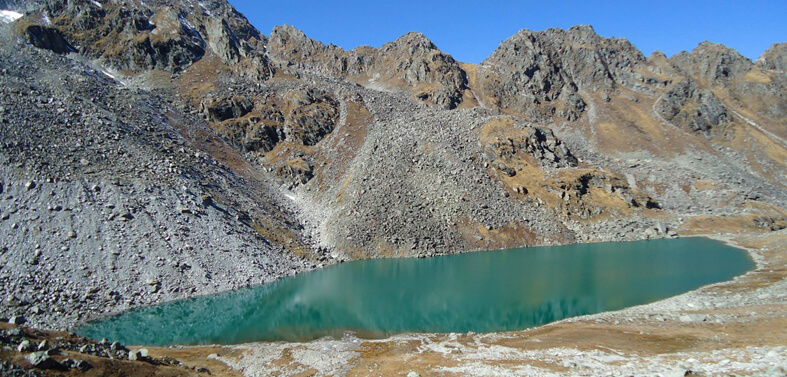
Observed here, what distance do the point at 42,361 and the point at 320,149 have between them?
3297 inches

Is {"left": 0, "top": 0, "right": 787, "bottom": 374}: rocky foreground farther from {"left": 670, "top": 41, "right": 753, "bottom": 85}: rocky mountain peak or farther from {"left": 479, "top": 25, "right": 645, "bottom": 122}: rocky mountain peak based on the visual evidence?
{"left": 479, "top": 25, "right": 645, "bottom": 122}: rocky mountain peak

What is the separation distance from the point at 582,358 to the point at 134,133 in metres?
75.6

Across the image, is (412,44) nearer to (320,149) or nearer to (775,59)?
(320,149)

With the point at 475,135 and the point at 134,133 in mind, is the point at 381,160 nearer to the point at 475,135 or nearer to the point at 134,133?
the point at 475,135

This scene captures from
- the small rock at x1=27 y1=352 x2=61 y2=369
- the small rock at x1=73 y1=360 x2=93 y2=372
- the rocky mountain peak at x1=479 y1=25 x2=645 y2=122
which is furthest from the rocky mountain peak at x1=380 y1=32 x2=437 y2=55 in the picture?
the small rock at x1=27 y1=352 x2=61 y2=369

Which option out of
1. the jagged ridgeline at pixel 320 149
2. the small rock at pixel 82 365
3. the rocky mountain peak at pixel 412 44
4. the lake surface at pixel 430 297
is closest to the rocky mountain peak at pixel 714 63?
the jagged ridgeline at pixel 320 149

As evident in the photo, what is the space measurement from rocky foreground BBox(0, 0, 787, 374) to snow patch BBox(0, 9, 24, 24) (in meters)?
1.12

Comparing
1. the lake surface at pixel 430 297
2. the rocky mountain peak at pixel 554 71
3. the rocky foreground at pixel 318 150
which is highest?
the rocky mountain peak at pixel 554 71

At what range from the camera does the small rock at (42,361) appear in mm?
17047

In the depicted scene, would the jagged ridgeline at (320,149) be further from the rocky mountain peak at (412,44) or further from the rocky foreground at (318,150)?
the rocky mountain peak at (412,44)

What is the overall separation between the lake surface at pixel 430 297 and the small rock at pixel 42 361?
19.6 meters

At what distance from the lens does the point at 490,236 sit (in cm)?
7469

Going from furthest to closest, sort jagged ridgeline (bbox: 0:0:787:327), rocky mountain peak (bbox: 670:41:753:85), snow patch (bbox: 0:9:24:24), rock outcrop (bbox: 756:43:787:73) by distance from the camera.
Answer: rock outcrop (bbox: 756:43:787:73) < rocky mountain peak (bbox: 670:41:753:85) < snow patch (bbox: 0:9:24:24) < jagged ridgeline (bbox: 0:0:787:327)

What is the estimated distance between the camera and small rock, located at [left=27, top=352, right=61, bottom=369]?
55.9 feet
